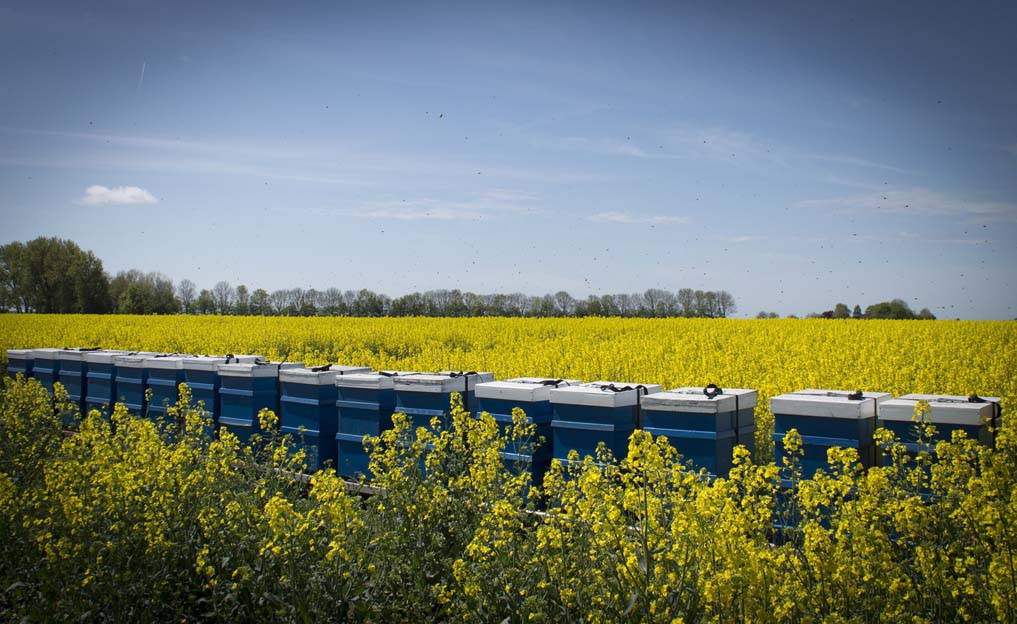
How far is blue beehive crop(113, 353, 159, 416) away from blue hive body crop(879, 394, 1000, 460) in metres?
10.0

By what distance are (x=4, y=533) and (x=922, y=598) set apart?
21.3 ft

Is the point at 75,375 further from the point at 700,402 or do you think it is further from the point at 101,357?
the point at 700,402

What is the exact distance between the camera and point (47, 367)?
41.8 ft

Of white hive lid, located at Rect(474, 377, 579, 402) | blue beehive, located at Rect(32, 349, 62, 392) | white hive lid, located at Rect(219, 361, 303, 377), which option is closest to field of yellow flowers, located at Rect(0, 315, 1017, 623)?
white hive lid, located at Rect(474, 377, 579, 402)

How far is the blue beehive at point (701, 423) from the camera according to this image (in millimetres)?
6145

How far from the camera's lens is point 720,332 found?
23.8m

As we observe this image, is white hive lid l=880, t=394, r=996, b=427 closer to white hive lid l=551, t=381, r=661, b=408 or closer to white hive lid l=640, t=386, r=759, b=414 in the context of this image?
white hive lid l=640, t=386, r=759, b=414

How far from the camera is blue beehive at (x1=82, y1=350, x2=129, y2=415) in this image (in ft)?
37.7

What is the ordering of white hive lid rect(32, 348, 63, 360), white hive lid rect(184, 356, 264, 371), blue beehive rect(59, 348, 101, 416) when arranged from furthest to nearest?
1. white hive lid rect(32, 348, 63, 360)
2. blue beehive rect(59, 348, 101, 416)
3. white hive lid rect(184, 356, 264, 371)

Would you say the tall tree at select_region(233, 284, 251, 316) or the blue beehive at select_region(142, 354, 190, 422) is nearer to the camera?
the blue beehive at select_region(142, 354, 190, 422)

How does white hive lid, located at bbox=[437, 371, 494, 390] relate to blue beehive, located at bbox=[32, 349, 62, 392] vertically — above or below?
above

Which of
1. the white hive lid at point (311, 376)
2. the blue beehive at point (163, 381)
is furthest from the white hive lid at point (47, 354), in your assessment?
the white hive lid at point (311, 376)

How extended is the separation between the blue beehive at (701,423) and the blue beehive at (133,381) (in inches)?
321

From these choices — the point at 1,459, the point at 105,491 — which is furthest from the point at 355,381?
the point at 1,459
